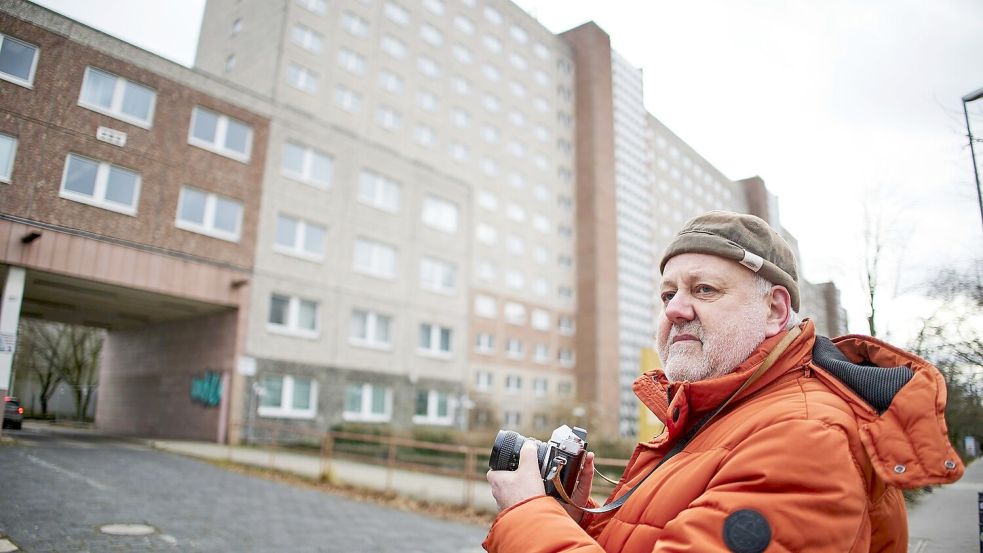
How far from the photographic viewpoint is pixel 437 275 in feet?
95.5

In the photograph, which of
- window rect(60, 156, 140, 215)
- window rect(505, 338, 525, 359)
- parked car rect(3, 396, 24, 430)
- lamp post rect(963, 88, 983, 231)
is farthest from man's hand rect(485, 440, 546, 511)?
window rect(505, 338, 525, 359)

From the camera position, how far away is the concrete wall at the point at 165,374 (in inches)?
831

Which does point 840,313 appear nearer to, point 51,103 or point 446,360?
point 51,103

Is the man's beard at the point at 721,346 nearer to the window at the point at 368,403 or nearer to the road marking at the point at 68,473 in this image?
the road marking at the point at 68,473

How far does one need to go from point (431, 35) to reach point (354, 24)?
7.57 metres

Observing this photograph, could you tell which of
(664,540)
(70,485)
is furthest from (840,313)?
(70,485)

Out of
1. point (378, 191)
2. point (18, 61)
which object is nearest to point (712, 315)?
point (18, 61)

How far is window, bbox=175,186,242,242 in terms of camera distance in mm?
19641

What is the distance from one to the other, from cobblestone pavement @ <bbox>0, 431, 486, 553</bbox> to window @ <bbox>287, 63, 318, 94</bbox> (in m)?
22.6

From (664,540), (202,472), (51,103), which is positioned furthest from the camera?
(51,103)

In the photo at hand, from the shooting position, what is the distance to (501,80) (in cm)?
4716

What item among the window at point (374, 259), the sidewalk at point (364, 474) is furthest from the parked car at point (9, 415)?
the window at point (374, 259)

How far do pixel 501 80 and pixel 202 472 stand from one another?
134 feet

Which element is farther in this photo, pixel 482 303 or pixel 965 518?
pixel 482 303
